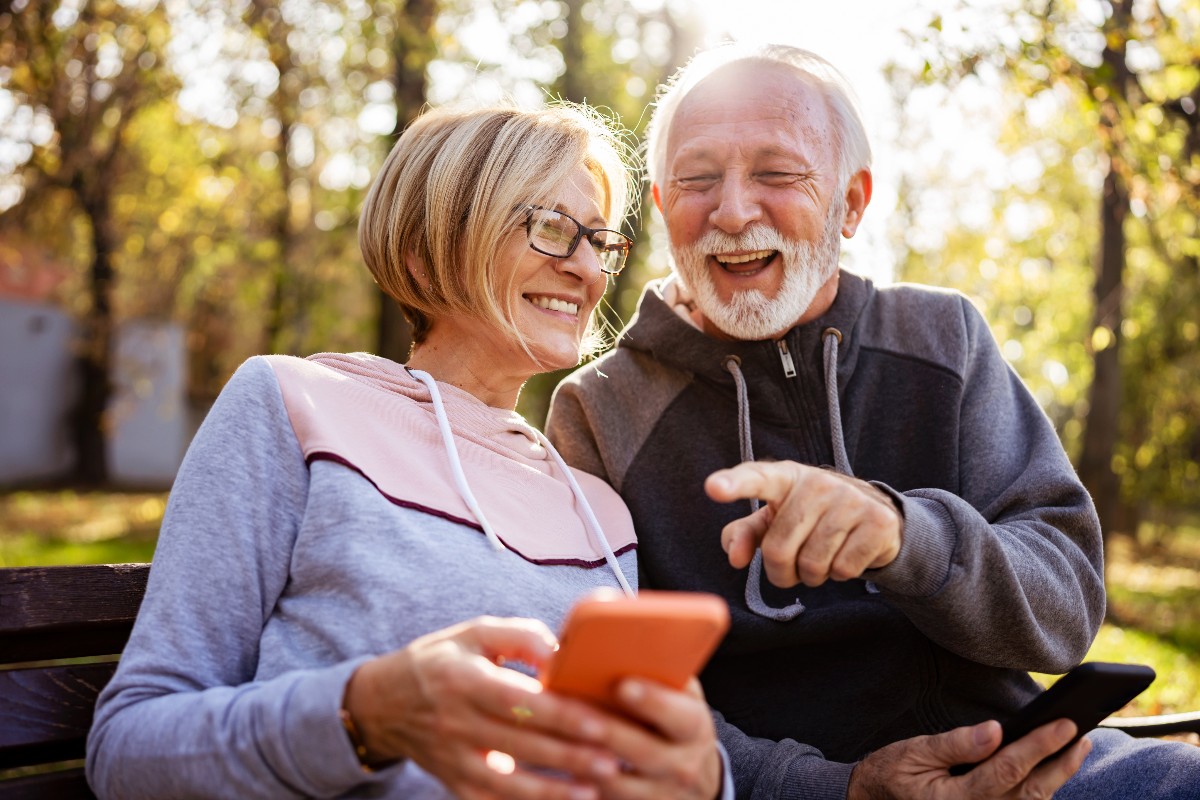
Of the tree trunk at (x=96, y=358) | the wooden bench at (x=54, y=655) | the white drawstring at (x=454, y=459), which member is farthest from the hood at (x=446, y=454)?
the tree trunk at (x=96, y=358)

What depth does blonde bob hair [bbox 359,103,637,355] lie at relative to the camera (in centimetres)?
238

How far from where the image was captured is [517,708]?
133cm

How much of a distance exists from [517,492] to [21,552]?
10.6m

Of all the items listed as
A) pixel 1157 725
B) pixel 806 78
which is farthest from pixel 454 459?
pixel 1157 725

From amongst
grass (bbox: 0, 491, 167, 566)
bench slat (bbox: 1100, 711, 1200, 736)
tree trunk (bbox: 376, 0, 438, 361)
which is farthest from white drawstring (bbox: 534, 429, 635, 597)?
grass (bbox: 0, 491, 167, 566)

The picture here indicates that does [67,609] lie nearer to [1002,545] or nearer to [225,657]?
[225,657]

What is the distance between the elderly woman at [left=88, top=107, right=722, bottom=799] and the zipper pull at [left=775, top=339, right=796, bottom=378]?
1.69ft

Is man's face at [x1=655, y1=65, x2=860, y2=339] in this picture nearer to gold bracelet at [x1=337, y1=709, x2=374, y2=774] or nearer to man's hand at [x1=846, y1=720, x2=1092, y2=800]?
man's hand at [x1=846, y1=720, x2=1092, y2=800]

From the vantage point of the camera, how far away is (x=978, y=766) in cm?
202

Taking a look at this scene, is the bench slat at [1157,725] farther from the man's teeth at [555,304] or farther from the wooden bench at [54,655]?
the wooden bench at [54,655]

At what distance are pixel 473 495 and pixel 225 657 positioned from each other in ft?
1.84

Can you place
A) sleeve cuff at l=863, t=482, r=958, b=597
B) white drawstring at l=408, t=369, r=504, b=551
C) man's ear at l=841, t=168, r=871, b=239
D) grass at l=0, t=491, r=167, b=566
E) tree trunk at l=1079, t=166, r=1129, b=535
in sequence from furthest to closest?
grass at l=0, t=491, r=167, b=566 → tree trunk at l=1079, t=166, r=1129, b=535 → man's ear at l=841, t=168, r=871, b=239 → white drawstring at l=408, t=369, r=504, b=551 → sleeve cuff at l=863, t=482, r=958, b=597

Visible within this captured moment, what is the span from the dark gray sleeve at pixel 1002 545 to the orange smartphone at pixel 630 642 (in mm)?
832

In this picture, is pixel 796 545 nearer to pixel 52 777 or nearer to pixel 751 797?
pixel 751 797
